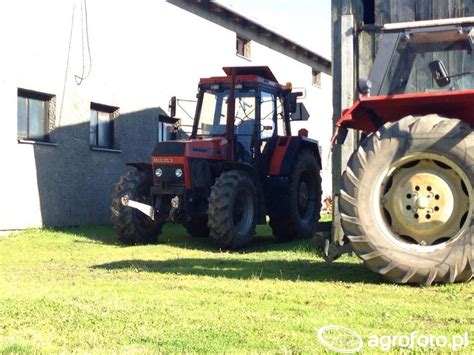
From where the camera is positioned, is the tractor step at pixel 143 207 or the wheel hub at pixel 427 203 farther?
the tractor step at pixel 143 207

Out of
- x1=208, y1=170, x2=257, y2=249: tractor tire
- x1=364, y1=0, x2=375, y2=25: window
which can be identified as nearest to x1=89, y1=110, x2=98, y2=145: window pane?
x1=208, y1=170, x2=257, y2=249: tractor tire

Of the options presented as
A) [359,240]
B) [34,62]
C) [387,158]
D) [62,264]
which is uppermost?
[34,62]

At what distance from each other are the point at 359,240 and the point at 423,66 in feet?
6.15

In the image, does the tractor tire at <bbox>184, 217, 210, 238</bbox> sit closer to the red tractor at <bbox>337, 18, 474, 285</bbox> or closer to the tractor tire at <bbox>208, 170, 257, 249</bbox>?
the tractor tire at <bbox>208, 170, 257, 249</bbox>

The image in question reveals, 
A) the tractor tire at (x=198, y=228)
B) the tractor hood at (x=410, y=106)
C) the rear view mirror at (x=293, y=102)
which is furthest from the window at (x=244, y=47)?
the tractor hood at (x=410, y=106)

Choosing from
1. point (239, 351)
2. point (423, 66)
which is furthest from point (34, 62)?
point (239, 351)

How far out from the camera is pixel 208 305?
510 cm

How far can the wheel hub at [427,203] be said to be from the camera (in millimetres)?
5629

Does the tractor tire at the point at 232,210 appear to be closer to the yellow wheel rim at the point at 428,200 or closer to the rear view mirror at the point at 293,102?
the rear view mirror at the point at 293,102

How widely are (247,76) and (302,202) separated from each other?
7.48 ft

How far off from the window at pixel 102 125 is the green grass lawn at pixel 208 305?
6.19 metres

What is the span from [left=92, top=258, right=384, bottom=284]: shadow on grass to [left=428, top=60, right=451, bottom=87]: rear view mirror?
5.68ft

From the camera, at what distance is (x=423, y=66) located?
21.6 feet

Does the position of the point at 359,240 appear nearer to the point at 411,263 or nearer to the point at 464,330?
the point at 411,263
